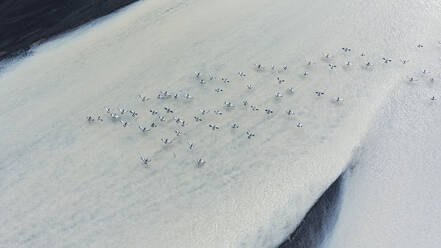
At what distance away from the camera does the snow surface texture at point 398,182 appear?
17.4 metres

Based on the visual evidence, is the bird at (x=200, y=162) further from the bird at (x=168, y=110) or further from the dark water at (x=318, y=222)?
the dark water at (x=318, y=222)

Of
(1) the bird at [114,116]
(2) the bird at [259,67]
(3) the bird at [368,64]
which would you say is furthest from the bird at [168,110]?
(3) the bird at [368,64]

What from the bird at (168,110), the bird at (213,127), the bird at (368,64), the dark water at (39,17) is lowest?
the bird at (368,64)

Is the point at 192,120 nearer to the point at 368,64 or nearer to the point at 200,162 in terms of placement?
the point at 200,162

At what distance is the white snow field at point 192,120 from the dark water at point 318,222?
0.36 m

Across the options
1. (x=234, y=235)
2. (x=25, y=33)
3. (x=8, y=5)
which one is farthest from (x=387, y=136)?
(x=8, y=5)

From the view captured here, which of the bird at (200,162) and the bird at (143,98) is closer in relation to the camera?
the bird at (200,162)

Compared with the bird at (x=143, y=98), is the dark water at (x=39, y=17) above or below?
above

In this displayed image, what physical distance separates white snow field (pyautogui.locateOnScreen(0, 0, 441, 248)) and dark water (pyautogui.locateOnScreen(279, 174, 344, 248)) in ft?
1.20

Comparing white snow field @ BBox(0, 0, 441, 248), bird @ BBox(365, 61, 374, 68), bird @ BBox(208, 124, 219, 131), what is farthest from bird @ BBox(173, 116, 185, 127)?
bird @ BBox(365, 61, 374, 68)

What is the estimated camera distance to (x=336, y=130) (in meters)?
21.0

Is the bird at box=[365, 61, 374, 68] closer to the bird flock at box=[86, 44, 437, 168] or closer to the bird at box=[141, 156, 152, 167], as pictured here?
the bird flock at box=[86, 44, 437, 168]

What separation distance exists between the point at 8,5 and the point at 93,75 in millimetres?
8326

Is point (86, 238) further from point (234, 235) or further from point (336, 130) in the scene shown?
point (336, 130)
